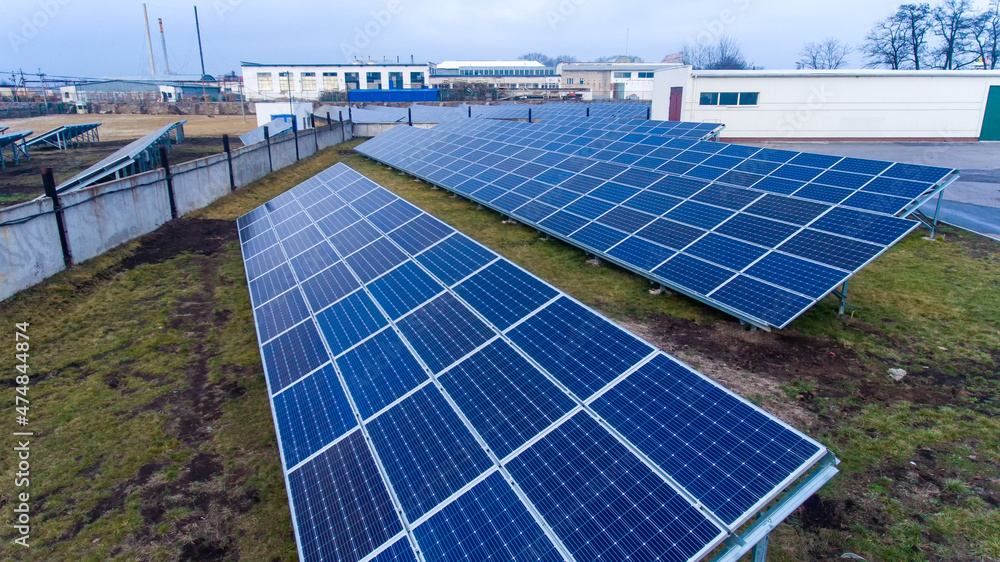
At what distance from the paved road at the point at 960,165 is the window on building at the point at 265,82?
90210 millimetres

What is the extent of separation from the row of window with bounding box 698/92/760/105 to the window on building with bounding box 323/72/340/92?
81.8 meters

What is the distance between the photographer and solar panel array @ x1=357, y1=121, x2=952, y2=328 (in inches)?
489

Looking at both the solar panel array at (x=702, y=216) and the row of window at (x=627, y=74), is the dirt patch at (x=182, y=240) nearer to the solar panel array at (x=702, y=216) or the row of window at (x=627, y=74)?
the solar panel array at (x=702, y=216)

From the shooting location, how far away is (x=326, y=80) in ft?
351

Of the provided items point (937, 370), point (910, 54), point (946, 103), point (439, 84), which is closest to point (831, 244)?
point (937, 370)

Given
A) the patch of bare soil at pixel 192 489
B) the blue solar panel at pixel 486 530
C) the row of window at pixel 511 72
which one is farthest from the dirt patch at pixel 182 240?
the row of window at pixel 511 72

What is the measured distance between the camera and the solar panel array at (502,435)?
16.5 ft

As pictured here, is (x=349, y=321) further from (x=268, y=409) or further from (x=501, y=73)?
(x=501, y=73)

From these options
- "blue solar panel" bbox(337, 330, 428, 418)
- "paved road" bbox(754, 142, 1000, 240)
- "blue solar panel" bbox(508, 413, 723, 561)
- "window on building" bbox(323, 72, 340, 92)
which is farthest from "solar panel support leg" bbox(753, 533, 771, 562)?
"window on building" bbox(323, 72, 340, 92)

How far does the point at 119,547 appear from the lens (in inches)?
282

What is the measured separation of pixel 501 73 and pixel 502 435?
153 meters

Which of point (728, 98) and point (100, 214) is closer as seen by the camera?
point (100, 214)

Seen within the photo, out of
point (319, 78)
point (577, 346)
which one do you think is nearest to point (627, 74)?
point (319, 78)

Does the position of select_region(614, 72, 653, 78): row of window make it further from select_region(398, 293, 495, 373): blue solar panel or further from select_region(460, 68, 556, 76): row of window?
select_region(398, 293, 495, 373): blue solar panel
